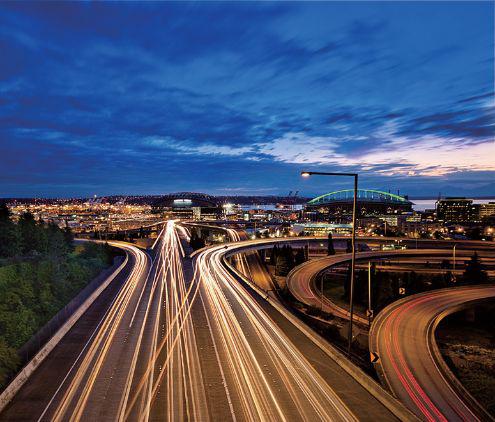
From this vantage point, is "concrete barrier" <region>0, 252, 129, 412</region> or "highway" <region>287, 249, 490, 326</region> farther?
"highway" <region>287, 249, 490, 326</region>

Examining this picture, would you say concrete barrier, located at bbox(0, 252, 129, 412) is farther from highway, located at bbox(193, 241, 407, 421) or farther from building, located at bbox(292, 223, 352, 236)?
building, located at bbox(292, 223, 352, 236)

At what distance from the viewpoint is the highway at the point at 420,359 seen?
15828 millimetres

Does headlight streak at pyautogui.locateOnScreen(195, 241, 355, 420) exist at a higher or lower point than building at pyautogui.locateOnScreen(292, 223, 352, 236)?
lower

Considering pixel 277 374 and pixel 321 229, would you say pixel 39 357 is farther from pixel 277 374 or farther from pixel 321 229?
pixel 321 229

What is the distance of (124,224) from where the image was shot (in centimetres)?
13588

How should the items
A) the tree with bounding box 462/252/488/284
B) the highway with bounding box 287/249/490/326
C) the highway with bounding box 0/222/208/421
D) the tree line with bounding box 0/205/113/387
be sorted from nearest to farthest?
the highway with bounding box 0/222/208/421 → the tree line with bounding box 0/205/113/387 → the highway with bounding box 287/249/490/326 → the tree with bounding box 462/252/488/284

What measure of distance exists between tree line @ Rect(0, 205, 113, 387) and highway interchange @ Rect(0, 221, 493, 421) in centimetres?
219

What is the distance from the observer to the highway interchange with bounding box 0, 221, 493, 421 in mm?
11477

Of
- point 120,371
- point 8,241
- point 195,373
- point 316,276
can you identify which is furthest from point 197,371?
point 316,276

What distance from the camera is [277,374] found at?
1404cm

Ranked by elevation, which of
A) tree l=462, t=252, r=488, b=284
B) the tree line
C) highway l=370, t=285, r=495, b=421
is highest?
the tree line

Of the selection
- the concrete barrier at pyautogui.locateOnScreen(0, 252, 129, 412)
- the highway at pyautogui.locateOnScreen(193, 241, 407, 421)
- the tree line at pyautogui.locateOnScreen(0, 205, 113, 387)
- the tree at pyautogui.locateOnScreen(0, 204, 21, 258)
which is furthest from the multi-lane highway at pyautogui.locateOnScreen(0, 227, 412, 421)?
the tree at pyautogui.locateOnScreen(0, 204, 21, 258)

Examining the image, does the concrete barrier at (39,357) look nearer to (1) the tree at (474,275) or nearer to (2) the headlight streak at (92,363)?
(2) the headlight streak at (92,363)

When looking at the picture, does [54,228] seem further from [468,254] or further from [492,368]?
[468,254]
